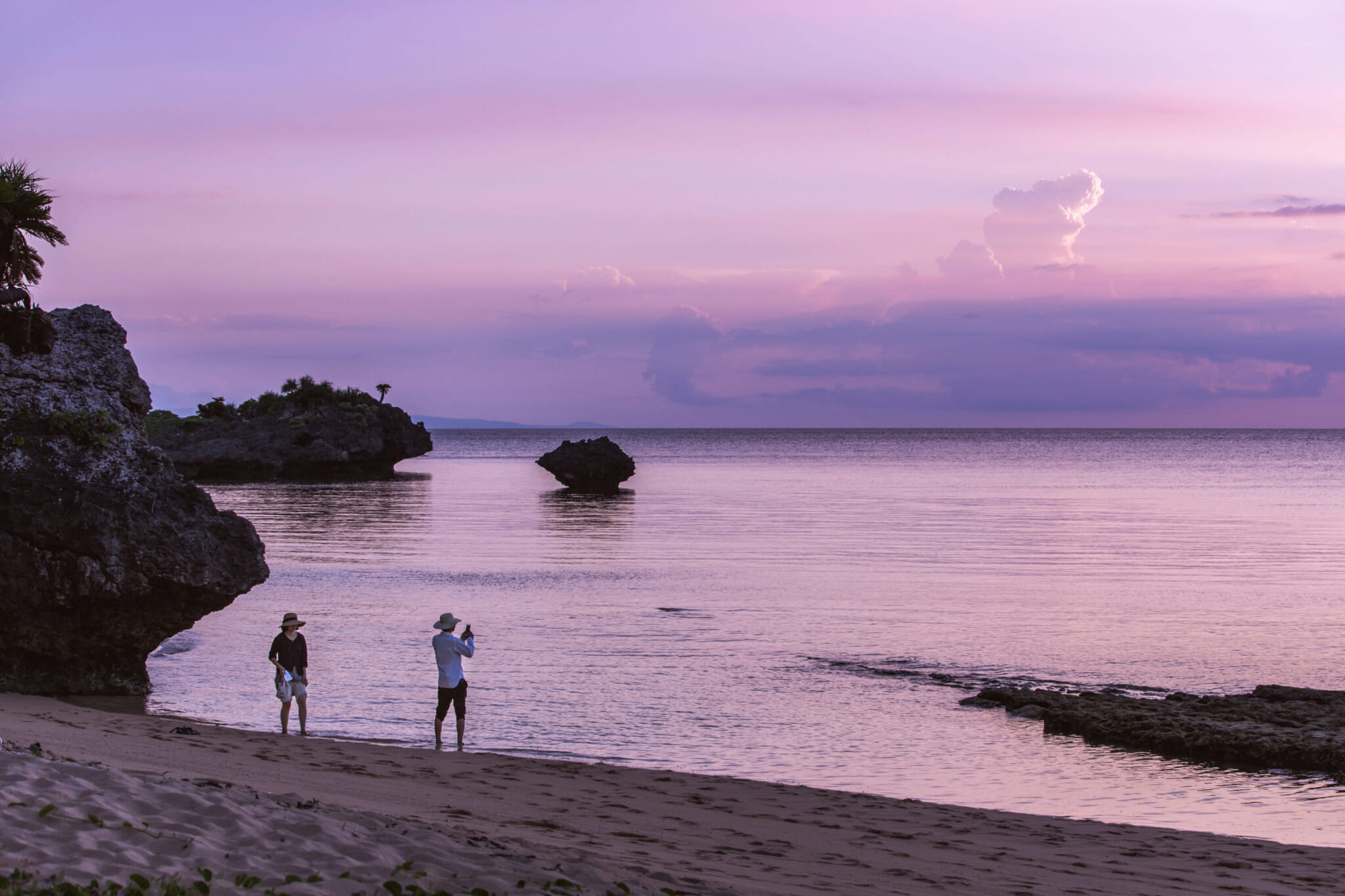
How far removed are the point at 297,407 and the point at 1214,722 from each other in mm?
85639

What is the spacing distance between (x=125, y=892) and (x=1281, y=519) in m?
53.0

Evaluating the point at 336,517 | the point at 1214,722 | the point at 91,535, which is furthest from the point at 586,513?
the point at 1214,722

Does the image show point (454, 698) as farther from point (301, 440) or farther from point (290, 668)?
point (301, 440)

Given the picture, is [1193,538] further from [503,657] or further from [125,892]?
[125,892]

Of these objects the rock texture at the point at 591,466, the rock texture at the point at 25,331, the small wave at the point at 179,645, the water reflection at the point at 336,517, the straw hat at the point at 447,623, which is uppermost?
the rock texture at the point at 25,331

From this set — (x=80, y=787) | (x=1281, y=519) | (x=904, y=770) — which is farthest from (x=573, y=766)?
(x=1281, y=519)

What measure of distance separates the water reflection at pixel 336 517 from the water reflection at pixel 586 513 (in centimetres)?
595

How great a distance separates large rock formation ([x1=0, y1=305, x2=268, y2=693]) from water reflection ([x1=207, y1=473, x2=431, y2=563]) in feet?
57.0

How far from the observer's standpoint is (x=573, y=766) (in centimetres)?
1367

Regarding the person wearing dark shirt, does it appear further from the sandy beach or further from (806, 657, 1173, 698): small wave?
(806, 657, 1173, 698): small wave

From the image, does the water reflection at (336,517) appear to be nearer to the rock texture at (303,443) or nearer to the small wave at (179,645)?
the rock texture at (303,443)

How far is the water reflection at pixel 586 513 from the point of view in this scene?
46344 mm

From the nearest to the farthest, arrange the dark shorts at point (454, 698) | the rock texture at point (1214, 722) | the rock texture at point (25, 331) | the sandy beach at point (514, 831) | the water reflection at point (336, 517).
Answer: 1. the sandy beach at point (514, 831)
2. the rock texture at point (1214, 722)
3. the dark shorts at point (454, 698)
4. the rock texture at point (25, 331)
5. the water reflection at point (336, 517)

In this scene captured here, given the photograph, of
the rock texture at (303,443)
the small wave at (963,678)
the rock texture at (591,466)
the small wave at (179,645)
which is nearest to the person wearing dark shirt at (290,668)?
the small wave at (179,645)
